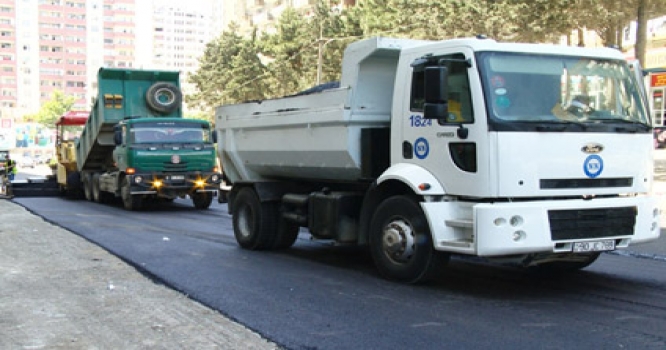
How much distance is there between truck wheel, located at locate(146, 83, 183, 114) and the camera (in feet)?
66.9

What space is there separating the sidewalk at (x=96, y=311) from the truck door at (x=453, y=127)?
255cm

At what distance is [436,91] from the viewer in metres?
6.91

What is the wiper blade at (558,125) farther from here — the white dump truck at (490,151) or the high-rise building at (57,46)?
the high-rise building at (57,46)

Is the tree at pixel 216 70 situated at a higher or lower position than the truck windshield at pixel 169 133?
higher

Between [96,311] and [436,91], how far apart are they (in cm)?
369

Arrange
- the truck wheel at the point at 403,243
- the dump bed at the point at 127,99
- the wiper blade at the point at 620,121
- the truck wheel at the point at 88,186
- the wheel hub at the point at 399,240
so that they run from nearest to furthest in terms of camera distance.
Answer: the wiper blade at the point at 620,121 < the truck wheel at the point at 403,243 < the wheel hub at the point at 399,240 < the dump bed at the point at 127,99 < the truck wheel at the point at 88,186

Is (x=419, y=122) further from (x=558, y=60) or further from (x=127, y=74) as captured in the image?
(x=127, y=74)

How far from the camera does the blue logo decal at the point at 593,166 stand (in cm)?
696

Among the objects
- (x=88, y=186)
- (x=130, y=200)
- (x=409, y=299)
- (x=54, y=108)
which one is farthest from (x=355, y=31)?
(x=54, y=108)

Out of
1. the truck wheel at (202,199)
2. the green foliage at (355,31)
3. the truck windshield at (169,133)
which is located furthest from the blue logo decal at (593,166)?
the green foliage at (355,31)

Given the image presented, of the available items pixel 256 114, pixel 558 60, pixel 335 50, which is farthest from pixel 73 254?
pixel 335 50

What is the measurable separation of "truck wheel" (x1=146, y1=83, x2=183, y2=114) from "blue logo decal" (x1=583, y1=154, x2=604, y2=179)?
1531 centimetres

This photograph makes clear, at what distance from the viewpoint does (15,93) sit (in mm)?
147750

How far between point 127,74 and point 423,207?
49.9 feet
